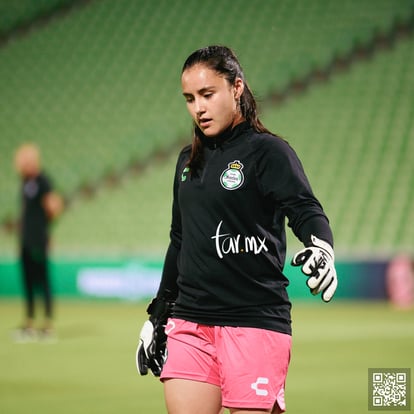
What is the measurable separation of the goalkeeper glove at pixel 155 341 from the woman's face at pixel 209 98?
77 cm

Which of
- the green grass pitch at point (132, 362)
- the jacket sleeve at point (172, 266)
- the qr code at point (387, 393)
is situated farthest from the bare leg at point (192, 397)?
the qr code at point (387, 393)

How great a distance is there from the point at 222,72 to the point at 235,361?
1.06 metres

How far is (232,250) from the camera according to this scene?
3516mm

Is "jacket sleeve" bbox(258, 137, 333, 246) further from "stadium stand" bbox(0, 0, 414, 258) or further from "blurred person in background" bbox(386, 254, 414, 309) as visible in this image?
"stadium stand" bbox(0, 0, 414, 258)

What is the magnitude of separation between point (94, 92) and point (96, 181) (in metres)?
3.07

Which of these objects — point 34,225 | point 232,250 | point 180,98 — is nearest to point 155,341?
point 232,250

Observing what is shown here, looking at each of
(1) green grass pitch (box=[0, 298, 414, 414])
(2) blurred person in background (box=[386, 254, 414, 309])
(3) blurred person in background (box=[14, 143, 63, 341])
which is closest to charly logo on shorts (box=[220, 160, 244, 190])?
(1) green grass pitch (box=[0, 298, 414, 414])

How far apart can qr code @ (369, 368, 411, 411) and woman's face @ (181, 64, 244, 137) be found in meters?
3.38

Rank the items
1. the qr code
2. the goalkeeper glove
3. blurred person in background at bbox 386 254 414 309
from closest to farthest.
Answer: the goalkeeper glove → the qr code → blurred person in background at bbox 386 254 414 309

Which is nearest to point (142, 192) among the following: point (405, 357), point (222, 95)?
point (405, 357)

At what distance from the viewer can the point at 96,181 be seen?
Result: 20.1m

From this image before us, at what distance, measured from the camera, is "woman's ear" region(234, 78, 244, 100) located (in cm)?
363

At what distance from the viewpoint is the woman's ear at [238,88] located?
11.9 ft

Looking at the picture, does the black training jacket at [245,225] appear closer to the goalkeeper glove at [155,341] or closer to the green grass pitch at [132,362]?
the goalkeeper glove at [155,341]
